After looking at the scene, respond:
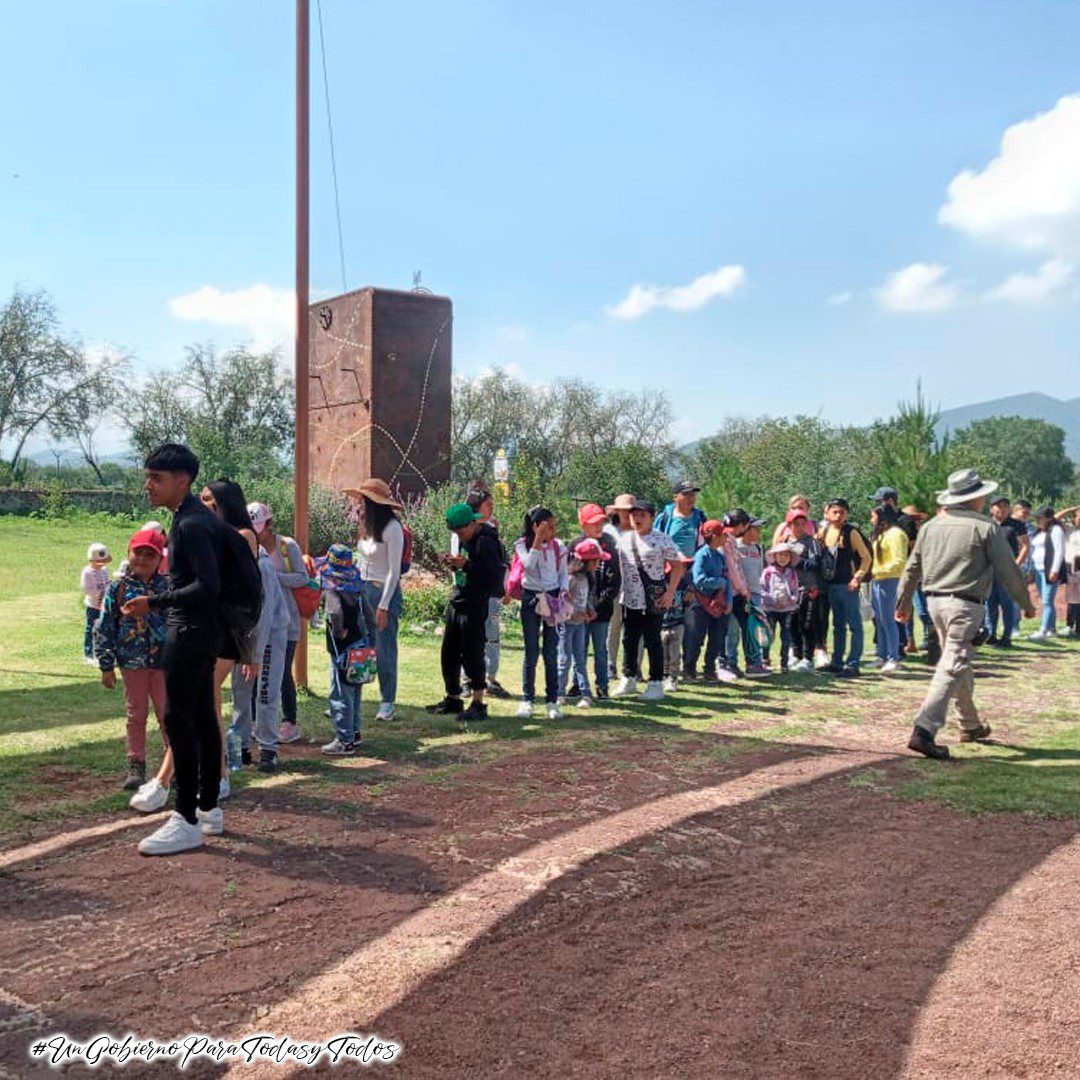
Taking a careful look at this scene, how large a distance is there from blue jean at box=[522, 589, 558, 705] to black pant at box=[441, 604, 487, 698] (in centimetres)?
40

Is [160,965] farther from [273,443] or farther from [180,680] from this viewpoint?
[273,443]

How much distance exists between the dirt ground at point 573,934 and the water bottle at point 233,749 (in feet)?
2.04

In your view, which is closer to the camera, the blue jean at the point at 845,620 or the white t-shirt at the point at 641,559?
the white t-shirt at the point at 641,559

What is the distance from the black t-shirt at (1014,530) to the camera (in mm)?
14045

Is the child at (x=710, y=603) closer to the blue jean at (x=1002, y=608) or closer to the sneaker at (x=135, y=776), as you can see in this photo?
the blue jean at (x=1002, y=608)

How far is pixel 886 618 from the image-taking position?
1162 centimetres

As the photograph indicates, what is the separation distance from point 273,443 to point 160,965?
52237 millimetres

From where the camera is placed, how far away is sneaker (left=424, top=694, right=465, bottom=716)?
8508 mm

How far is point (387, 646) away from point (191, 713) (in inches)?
127

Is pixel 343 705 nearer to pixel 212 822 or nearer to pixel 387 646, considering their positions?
pixel 387 646

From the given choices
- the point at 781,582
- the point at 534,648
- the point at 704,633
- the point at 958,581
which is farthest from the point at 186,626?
the point at 781,582

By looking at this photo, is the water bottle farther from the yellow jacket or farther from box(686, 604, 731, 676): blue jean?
the yellow jacket

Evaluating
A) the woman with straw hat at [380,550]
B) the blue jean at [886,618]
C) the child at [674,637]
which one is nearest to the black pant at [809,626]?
the blue jean at [886,618]

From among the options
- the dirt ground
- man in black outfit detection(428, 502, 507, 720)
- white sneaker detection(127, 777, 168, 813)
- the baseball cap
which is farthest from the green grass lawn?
the baseball cap
